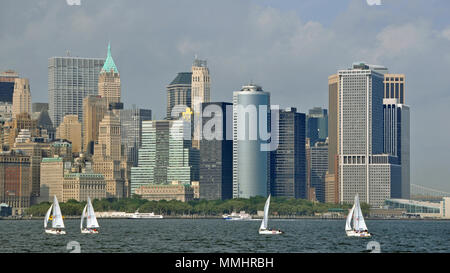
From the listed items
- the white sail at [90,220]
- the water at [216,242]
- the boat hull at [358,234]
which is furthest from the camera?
the white sail at [90,220]

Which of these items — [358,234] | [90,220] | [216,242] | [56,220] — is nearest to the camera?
[216,242]

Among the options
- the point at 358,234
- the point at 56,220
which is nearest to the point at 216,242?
the point at 358,234

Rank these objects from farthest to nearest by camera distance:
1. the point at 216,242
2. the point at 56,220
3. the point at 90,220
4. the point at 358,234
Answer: the point at 90,220
the point at 56,220
the point at 358,234
the point at 216,242

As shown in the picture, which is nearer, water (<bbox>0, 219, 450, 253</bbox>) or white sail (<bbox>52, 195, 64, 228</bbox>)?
water (<bbox>0, 219, 450, 253</bbox>)

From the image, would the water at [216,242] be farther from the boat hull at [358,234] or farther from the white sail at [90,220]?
the white sail at [90,220]

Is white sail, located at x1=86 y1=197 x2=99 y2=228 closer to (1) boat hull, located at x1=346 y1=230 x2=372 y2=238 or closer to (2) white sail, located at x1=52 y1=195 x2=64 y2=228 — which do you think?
(2) white sail, located at x1=52 y1=195 x2=64 y2=228

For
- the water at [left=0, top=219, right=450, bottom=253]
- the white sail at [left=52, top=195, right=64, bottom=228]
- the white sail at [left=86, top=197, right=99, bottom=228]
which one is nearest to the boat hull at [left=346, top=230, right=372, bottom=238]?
the water at [left=0, top=219, right=450, bottom=253]

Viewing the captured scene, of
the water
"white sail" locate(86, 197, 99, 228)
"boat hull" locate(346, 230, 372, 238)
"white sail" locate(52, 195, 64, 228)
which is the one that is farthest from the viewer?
"white sail" locate(86, 197, 99, 228)

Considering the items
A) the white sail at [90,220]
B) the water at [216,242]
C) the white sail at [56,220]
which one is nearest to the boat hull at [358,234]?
the water at [216,242]

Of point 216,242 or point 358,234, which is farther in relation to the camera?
point 358,234

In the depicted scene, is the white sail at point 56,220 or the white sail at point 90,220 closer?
the white sail at point 56,220

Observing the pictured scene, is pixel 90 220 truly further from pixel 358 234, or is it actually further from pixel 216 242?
pixel 358 234
